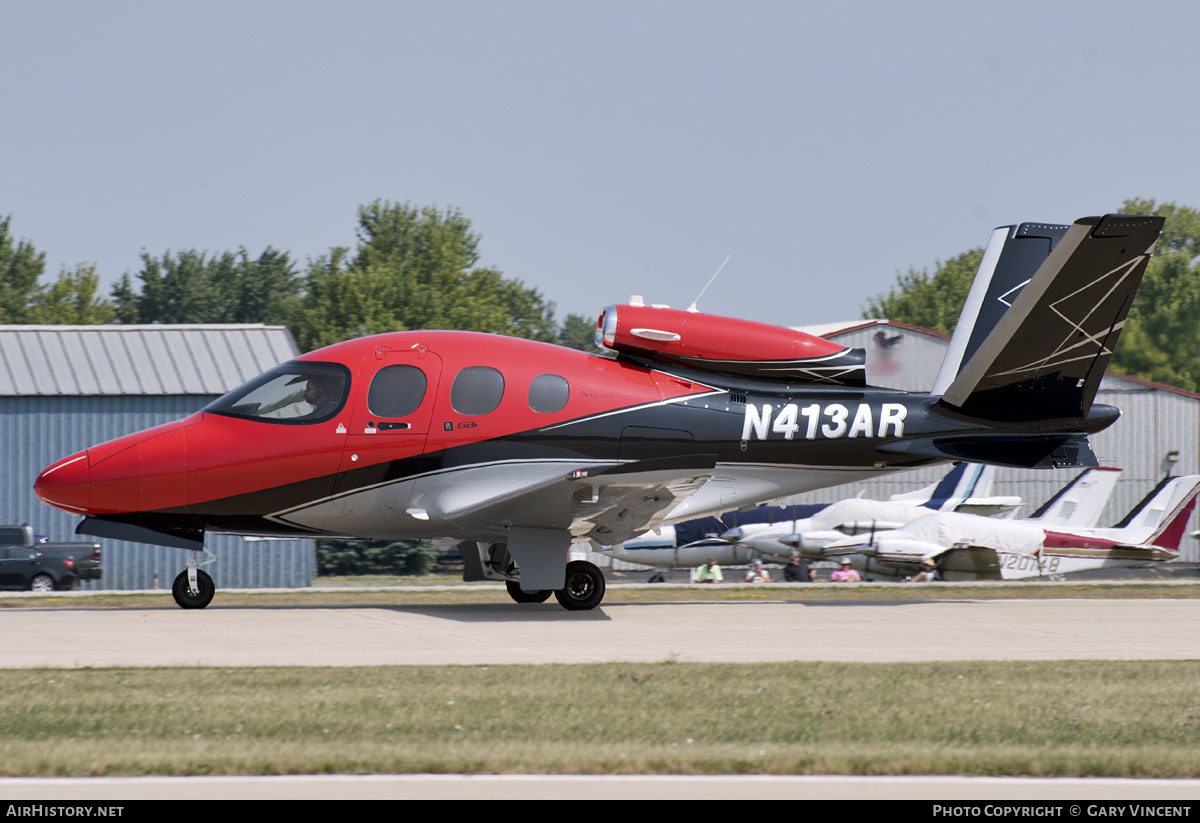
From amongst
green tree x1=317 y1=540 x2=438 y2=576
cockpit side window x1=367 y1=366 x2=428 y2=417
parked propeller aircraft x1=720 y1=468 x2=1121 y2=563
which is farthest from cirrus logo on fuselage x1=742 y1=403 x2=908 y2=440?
green tree x1=317 y1=540 x2=438 y2=576

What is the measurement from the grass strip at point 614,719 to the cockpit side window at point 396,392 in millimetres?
4991

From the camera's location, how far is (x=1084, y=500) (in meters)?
32.9

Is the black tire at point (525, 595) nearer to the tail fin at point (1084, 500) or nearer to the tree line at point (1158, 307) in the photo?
the tail fin at point (1084, 500)

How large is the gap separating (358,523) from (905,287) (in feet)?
312

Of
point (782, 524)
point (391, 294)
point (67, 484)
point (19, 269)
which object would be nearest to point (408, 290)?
point (391, 294)

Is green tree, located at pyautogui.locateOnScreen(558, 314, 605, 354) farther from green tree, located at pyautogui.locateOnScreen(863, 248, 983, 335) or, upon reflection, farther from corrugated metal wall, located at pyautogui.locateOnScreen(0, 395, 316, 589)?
corrugated metal wall, located at pyautogui.locateOnScreen(0, 395, 316, 589)

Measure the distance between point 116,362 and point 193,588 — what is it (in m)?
12.1

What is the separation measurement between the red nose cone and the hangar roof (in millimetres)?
11055

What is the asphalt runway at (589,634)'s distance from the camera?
37.6 ft

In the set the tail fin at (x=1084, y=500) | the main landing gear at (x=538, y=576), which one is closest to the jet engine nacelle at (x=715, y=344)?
the main landing gear at (x=538, y=576)

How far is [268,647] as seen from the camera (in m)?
11.9

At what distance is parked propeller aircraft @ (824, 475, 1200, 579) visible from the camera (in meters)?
30.6

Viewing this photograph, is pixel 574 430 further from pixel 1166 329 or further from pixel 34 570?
pixel 1166 329

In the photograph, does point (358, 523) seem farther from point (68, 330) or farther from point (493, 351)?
point (68, 330)
